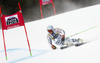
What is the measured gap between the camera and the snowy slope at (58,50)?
3.61m

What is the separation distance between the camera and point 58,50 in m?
4.02

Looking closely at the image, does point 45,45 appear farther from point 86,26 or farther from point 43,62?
point 86,26

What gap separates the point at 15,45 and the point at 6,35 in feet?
2.87

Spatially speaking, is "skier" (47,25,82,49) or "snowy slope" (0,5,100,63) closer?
"snowy slope" (0,5,100,63)

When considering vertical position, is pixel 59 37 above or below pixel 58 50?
above

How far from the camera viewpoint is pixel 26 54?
15.5 feet

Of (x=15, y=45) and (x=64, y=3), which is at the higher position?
(x=64, y=3)

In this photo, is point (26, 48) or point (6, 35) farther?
point (6, 35)

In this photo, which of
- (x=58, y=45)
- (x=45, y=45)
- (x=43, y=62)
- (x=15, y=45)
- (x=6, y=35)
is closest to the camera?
(x=43, y=62)

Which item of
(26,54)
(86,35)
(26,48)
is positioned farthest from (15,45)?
(86,35)

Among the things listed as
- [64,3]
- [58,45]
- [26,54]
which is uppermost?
[64,3]

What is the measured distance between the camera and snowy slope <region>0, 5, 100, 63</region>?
3.61 meters

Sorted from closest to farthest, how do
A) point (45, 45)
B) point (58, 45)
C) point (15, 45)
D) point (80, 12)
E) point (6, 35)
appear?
1. point (58, 45)
2. point (45, 45)
3. point (15, 45)
4. point (6, 35)
5. point (80, 12)

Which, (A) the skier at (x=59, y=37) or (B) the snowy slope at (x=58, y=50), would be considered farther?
(A) the skier at (x=59, y=37)
